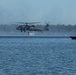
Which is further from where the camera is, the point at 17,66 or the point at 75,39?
the point at 75,39

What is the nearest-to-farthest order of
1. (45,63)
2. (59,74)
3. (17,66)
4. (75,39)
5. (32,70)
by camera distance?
(59,74)
(32,70)
(17,66)
(45,63)
(75,39)

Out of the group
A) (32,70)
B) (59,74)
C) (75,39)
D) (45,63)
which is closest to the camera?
(59,74)

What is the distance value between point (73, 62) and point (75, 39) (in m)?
105

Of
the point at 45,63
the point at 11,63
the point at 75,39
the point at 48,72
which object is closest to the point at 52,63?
the point at 45,63

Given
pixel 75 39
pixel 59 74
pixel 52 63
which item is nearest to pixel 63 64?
pixel 52 63

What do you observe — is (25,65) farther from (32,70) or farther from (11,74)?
(11,74)

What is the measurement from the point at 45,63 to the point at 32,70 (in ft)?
23.0

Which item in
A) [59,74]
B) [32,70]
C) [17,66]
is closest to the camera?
[59,74]

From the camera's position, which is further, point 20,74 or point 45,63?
point 45,63

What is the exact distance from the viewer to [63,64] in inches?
1964

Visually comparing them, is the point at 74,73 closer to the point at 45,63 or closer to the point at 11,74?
the point at 11,74

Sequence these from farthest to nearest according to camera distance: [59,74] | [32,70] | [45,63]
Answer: [45,63] < [32,70] < [59,74]

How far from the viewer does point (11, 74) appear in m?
41.0

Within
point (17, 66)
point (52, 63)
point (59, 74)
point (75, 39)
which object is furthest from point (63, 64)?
point (75, 39)
